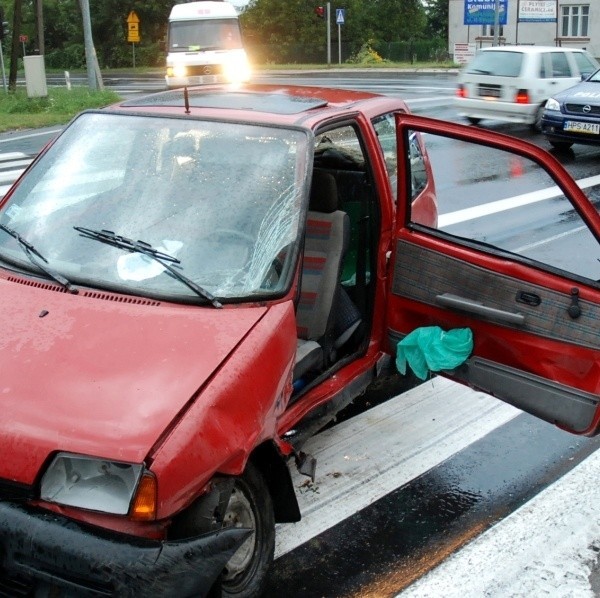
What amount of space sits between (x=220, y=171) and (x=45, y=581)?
6.63 ft

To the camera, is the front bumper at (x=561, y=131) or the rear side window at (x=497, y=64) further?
the rear side window at (x=497, y=64)

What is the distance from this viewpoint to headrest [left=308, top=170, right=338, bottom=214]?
15.1ft

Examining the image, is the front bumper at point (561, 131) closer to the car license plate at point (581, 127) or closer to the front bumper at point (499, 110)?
the car license plate at point (581, 127)

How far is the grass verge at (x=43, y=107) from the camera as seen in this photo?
20969mm

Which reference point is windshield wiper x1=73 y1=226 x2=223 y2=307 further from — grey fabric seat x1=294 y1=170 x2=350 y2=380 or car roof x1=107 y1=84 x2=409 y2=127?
grey fabric seat x1=294 y1=170 x2=350 y2=380

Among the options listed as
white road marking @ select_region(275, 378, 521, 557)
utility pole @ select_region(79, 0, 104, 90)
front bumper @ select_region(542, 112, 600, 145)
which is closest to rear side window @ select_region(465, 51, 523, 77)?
front bumper @ select_region(542, 112, 600, 145)

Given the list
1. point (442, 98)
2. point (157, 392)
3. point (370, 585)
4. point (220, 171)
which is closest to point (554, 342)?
point (370, 585)

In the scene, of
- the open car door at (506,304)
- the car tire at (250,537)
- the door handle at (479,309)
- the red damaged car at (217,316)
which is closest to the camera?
the red damaged car at (217,316)

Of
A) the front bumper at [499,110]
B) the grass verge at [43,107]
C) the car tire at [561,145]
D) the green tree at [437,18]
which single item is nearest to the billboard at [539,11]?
the grass verge at [43,107]

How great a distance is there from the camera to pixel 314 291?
4.62 metres

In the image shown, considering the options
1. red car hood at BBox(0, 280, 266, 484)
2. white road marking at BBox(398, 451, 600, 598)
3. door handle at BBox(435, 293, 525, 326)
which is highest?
red car hood at BBox(0, 280, 266, 484)

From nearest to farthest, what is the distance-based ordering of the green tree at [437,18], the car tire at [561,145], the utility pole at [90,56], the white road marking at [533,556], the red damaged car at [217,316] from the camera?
the red damaged car at [217,316]
the white road marking at [533,556]
the car tire at [561,145]
the utility pole at [90,56]
the green tree at [437,18]

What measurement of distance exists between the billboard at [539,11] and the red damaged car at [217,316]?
41481mm

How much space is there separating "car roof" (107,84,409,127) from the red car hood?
1168 millimetres
